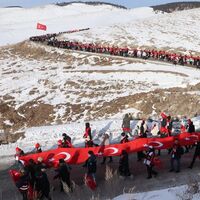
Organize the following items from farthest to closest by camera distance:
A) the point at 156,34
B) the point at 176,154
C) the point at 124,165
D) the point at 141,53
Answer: the point at 156,34, the point at 141,53, the point at 176,154, the point at 124,165

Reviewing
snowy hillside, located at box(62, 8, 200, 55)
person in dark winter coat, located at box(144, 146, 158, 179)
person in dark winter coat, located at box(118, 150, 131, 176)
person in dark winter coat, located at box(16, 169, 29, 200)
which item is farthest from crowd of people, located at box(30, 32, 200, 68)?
person in dark winter coat, located at box(16, 169, 29, 200)

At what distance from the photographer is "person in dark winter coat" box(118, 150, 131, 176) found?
16.9m

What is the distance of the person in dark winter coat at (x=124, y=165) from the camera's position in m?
16.9

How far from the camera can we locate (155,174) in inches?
680

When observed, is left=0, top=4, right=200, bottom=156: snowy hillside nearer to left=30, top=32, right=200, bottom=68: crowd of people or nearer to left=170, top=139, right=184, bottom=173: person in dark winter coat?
left=30, top=32, right=200, bottom=68: crowd of people

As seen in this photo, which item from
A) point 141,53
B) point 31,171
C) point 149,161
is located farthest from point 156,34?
point 31,171

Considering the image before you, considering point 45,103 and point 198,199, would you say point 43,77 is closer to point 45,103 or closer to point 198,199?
point 45,103

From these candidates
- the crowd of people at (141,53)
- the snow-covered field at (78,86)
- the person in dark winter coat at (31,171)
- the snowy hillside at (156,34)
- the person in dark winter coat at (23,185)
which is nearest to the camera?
the person in dark winter coat at (23,185)

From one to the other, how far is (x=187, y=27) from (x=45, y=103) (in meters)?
48.9

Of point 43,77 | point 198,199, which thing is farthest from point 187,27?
point 198,199

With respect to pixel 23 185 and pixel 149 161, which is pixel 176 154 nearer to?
pixel 149 161

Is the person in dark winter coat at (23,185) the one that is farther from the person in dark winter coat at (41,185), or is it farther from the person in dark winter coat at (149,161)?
the person in dark winter coat at (149,161)

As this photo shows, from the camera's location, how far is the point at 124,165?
1698 cm

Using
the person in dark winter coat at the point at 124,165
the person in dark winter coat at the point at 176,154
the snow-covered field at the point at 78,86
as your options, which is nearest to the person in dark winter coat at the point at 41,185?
the snow-covered field at the point at 78,86
